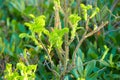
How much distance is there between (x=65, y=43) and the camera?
1482 millimetres

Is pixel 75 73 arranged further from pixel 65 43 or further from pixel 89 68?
pixel 65 43

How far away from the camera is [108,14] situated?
1.94 meters

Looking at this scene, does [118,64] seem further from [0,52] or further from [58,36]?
[0,52]

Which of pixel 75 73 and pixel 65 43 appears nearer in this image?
pixel 65 43

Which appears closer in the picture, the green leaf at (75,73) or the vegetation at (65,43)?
the vegetation at (65,43)

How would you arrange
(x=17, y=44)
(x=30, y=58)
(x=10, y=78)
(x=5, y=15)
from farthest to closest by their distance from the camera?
(x=5, y=15) → (x=17, y=44) → (x=30, y=58) → (x=10, y=78)

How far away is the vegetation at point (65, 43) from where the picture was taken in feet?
4.68

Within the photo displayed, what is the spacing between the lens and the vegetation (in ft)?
4.68

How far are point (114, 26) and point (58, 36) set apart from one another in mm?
640

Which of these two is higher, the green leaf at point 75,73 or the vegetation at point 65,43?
the vegetation at point 65,43

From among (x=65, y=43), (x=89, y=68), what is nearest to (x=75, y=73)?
(x=89, y=68)

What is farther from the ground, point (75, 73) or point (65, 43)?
point (65, 43)

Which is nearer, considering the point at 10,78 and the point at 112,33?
the point at 10,78

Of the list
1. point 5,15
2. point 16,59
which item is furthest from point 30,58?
point 5,15
